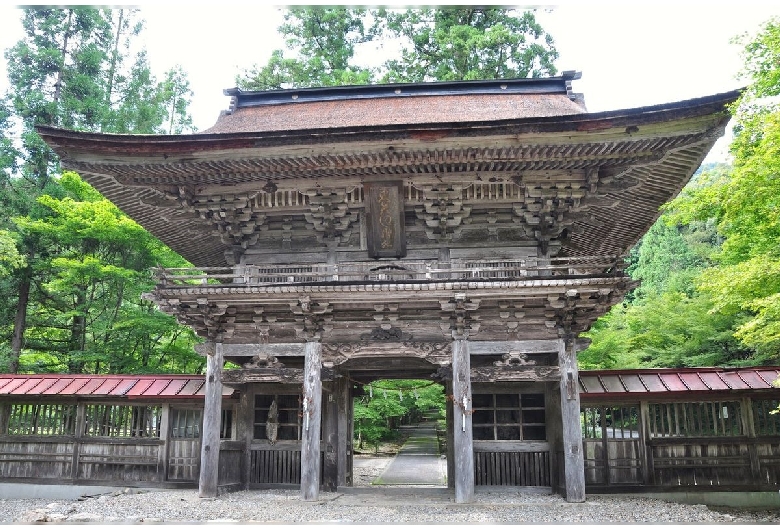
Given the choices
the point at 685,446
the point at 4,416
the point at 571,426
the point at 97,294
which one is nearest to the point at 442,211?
the point at 571,426

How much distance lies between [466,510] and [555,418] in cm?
301

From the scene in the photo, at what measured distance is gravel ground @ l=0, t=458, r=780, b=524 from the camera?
27.1 feet

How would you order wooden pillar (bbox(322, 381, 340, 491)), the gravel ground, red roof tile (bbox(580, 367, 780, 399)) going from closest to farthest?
the gravel ground
red roof tile (bbox(580, 367, 780, 399))
wooden pillar (bbox(322, 381, 340, 491))

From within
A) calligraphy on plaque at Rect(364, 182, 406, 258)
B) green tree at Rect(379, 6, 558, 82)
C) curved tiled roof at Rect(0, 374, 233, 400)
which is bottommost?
curved tiled roof at Rect(0, 374, 233, 400)

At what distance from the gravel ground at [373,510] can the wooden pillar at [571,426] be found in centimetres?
29

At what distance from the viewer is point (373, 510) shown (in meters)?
9.05

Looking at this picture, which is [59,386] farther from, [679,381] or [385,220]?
[679,381]

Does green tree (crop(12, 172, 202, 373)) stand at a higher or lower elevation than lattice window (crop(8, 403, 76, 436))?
higher

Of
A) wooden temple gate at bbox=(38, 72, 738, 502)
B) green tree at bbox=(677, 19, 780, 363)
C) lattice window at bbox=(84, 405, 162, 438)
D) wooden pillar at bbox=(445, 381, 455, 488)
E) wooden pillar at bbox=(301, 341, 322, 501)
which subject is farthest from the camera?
lattice window at bbox=(84, 405, 162, 438)

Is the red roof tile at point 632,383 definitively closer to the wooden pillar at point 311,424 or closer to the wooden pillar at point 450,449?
the wooden pillar at point 450,449

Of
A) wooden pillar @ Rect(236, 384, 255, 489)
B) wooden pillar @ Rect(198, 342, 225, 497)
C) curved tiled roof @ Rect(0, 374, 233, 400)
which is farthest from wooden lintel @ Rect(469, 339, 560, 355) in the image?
curved tiled roof @ Rect(0, 374, 233, 400)

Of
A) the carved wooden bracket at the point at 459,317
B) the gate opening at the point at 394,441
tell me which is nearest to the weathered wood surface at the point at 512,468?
the gate opening at the point at 394,441

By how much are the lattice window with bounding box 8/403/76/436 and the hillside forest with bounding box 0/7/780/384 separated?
3861mm

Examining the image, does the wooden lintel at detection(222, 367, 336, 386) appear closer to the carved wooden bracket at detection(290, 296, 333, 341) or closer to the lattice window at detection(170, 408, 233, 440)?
the carved wooden bracket at detection(290, 296, 333, 341)
